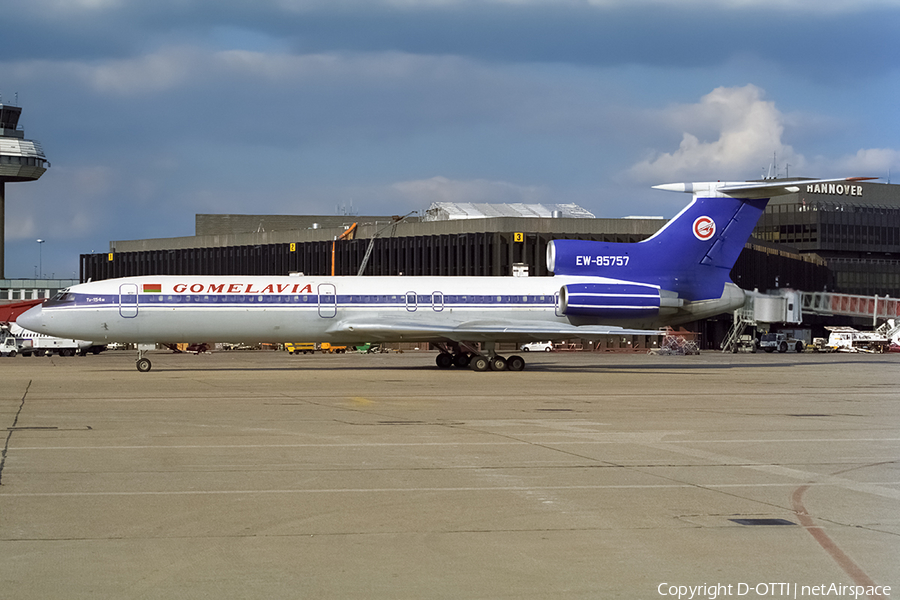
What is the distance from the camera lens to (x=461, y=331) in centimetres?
3831

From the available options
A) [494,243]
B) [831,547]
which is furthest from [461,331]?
[494,243]

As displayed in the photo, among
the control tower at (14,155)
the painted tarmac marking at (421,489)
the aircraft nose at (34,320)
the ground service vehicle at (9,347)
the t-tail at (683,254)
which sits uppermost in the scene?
the control tower at (14,155)

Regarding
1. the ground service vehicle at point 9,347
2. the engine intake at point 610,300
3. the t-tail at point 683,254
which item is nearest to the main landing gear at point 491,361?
the engine intake at point 610,300

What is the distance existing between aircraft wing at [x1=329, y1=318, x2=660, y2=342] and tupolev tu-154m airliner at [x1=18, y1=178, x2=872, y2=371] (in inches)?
2.1

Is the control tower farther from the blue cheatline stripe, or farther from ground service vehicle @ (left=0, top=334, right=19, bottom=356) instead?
the blue cheatline stripe

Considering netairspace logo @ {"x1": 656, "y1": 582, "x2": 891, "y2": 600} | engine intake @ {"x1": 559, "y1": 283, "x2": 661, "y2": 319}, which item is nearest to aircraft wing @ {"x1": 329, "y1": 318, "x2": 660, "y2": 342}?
engine intake @ {"x1": 559, "y1": 283, "x2": 661, "y2": 319}

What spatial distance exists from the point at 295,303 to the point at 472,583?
104ft

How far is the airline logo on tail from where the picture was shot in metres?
41.4

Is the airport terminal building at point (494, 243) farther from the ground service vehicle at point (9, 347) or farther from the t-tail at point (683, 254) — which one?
the t-tail at point (683, 254)

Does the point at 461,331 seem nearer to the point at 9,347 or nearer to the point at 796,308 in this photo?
the point at 796,308

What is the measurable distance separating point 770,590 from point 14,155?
15395 cm

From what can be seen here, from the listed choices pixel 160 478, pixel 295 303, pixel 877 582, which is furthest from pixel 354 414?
pixel 295 303

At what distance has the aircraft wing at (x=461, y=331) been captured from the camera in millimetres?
38062

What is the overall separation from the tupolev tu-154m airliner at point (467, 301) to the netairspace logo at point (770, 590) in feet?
→ 101
